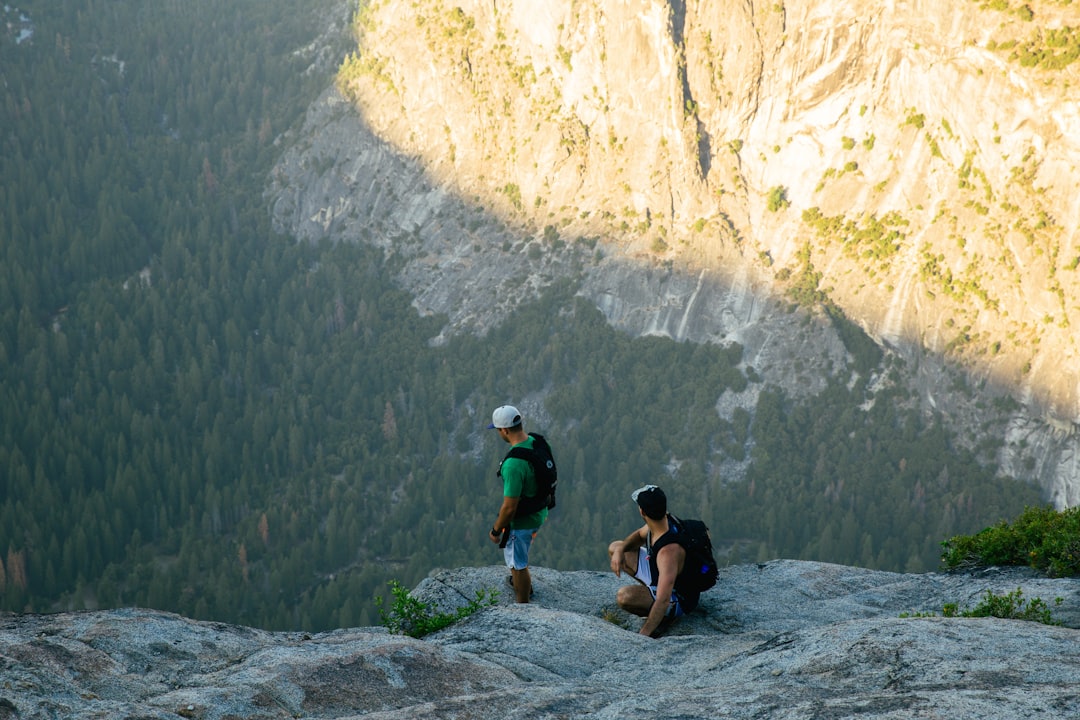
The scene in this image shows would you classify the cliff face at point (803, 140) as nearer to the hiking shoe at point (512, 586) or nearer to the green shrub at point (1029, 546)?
the green shrub at point (1029, 546)

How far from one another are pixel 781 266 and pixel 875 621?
413 feet

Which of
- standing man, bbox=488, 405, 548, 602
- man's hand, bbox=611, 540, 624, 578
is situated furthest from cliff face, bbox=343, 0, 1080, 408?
standing man, bbox=488, 405, 548, 602

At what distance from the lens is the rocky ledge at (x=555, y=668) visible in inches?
436

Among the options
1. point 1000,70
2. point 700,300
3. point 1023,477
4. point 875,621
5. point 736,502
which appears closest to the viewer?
point 875,621

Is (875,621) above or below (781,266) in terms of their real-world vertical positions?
below

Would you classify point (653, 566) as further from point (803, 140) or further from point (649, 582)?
point (803, 140)

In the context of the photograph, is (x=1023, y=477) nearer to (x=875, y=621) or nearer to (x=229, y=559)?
(x=229, y=559)

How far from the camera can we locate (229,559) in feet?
440

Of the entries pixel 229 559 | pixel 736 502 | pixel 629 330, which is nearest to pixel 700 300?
pixel 629 330

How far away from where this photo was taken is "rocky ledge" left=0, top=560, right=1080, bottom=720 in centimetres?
1109

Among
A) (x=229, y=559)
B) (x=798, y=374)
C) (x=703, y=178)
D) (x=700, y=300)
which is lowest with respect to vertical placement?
(x=229, y=559)

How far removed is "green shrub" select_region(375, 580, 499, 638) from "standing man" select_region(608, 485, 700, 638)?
2343 mm

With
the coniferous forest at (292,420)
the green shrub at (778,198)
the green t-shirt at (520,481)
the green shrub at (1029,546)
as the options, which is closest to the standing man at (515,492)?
the green t-shirt at (520,481)

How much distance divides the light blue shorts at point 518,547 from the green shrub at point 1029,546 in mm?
8931
